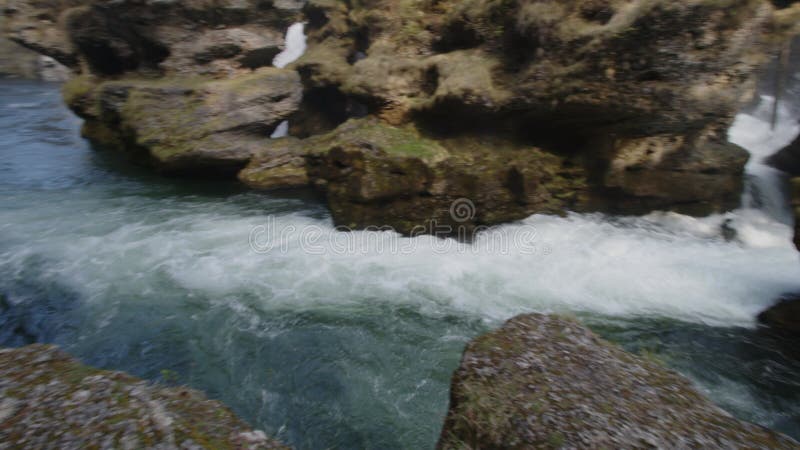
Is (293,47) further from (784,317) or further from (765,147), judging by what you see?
(784,317)

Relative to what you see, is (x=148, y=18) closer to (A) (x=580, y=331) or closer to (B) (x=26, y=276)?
(B) (x=26, y=276)

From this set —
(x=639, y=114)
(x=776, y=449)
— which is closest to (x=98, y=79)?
(x=639, y=114)

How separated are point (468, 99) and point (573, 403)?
7.47 metres

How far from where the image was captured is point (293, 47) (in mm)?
19266

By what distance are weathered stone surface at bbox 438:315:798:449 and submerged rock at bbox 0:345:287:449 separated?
137 cm

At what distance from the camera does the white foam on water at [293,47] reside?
62.1 feet

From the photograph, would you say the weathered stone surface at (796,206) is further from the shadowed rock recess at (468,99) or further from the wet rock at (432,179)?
the wet rock at (432,179)

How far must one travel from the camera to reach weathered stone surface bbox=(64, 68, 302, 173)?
12.2 m

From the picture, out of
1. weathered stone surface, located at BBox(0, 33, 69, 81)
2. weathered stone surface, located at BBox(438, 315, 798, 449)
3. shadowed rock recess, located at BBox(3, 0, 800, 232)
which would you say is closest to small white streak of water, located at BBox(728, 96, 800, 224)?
shadowed rock recess, located at BBox(3, 0, 800, 232)

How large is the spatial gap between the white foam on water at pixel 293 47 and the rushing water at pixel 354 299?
9.95 metres

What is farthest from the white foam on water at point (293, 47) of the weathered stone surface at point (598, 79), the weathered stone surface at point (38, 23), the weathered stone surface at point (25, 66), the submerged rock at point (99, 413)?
the weathered stone surface at point (25, 66)

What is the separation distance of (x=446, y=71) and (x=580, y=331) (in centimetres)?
750

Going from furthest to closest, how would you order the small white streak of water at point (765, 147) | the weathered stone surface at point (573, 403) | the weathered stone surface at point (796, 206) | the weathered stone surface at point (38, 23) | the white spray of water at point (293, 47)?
the white spray of water at point (293, 47)
the weathered stone surface at point (38, 23)
the small white streak of water at point (765, 147)
the weathered stone surface at point (796, 206)
the weathered stone surface at point (573, 403)

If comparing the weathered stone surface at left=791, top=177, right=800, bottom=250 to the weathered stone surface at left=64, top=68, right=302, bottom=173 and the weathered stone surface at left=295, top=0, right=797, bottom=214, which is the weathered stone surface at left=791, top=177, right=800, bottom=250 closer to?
the weathered stone surface at left=295, top=0, right=797, bottom=214
